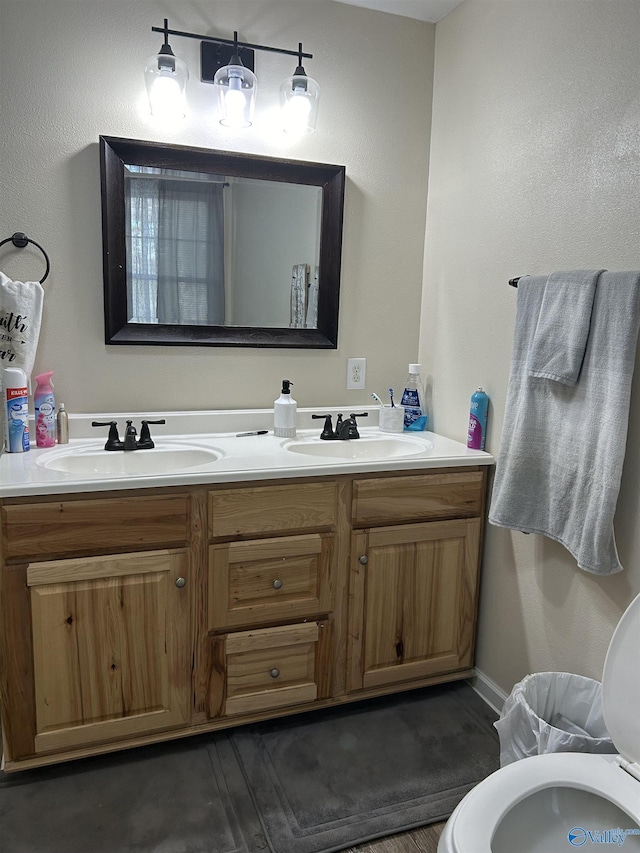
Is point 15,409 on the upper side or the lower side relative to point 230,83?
lower

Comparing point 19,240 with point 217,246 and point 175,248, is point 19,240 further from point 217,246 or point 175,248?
point 217,246

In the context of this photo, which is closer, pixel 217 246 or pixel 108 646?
pixel 108 646

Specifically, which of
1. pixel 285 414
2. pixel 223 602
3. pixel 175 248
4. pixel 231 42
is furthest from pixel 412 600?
pixel 231 42

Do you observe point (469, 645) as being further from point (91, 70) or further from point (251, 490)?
point (91, 70)

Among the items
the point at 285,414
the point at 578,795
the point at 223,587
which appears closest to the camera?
the point at 578,795

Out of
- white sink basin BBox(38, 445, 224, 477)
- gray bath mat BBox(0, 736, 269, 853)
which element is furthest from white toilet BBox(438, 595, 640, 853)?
white sink basin BBox(38, 445, 224, 477)

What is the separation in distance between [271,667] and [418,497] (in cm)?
68

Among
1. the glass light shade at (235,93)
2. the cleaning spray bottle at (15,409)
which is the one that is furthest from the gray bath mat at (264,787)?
the glass light shade at (235,93)

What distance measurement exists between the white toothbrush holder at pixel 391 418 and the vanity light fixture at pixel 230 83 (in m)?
1.01

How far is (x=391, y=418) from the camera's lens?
7.49 feet

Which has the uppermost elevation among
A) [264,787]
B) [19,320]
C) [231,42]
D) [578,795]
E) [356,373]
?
[231,42]

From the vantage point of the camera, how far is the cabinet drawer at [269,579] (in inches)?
68.8

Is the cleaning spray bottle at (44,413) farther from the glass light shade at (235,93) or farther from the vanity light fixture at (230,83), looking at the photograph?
the glass light shade at (235,93)

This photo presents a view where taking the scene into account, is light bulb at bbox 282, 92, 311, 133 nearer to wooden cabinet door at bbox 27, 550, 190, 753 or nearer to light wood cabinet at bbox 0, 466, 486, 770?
light wood cabinet at bbox 0, 466, 486, 770
